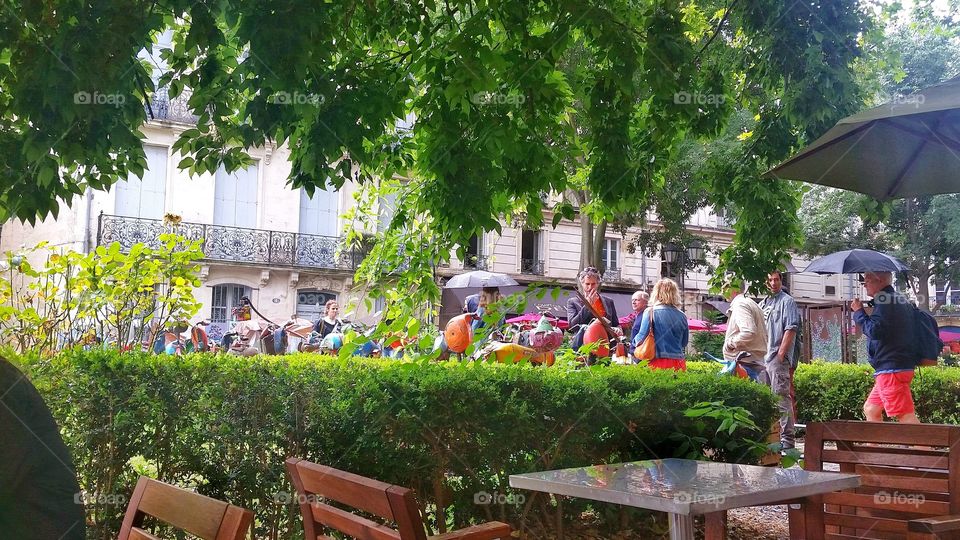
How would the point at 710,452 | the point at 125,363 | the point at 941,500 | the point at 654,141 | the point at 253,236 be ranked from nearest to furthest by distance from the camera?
1. the point at 941,500
2. the point at 125,363
3. the point at 710,452
4. the point at 654,141
5. the point at 253,236

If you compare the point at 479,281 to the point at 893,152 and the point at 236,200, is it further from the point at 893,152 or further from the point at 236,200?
the point at 236,200

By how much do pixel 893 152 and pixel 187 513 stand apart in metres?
4.34

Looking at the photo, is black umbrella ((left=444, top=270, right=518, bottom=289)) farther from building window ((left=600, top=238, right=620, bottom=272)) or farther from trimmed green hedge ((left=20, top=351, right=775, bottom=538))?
building window ((left=600, top=238, right=620, bottom=272))

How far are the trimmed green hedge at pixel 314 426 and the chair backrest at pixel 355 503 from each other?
142 centimetres

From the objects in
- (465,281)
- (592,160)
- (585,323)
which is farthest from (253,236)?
(592,160)

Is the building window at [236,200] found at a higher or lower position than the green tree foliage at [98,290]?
higher

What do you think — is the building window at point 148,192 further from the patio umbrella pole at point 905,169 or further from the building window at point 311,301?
the patio umbrella pole at point 905,169

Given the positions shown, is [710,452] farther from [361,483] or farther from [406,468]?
[361,483]

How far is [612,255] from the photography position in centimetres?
3772

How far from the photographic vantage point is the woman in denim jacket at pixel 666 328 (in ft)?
29.0

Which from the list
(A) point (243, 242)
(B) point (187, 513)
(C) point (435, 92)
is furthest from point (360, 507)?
(A) point (243, 242)

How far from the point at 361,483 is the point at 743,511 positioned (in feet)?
18.9

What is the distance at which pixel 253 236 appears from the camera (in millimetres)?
29219

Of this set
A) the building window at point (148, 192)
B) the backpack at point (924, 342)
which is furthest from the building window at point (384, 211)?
the building window at point (148, 192)
